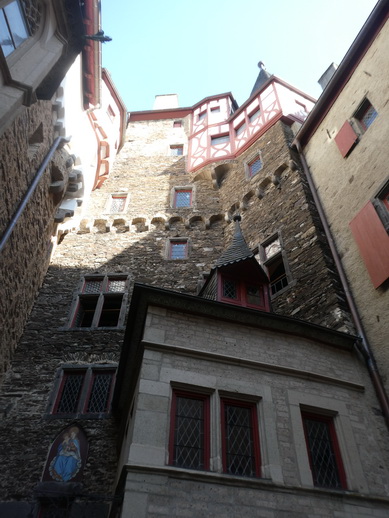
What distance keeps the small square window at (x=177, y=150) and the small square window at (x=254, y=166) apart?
5482 mm

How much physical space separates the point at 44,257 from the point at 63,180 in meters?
2.57

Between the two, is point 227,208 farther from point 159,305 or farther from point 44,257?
point 159,305

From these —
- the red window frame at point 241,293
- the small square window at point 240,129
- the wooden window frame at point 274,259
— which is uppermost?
the small square window at point 240,129

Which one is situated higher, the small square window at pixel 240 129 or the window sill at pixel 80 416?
the small square window at pixel 240 129

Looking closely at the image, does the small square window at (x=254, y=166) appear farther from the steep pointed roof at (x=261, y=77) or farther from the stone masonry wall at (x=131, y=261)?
the steep pointed roof at (x=261, y=77)

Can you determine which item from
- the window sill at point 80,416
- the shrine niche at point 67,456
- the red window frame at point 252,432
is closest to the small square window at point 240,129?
the window sill at point 80,416

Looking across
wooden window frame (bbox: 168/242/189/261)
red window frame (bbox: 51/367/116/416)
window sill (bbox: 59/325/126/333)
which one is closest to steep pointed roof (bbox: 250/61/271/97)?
wooden window frame (bbox: 168/242/189/261)

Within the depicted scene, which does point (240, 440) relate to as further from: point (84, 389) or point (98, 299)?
point (98, 299)

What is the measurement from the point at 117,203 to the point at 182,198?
2.73 meters

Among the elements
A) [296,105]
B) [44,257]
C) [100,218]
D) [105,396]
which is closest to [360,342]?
[105,396]

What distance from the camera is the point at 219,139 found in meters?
19.8

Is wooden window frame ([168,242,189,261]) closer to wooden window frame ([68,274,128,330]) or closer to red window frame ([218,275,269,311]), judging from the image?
wooden window frame ([68,274,128,330])

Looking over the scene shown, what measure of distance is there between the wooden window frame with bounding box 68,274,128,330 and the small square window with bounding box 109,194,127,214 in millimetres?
4267

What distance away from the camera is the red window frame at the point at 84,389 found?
9.63 m
